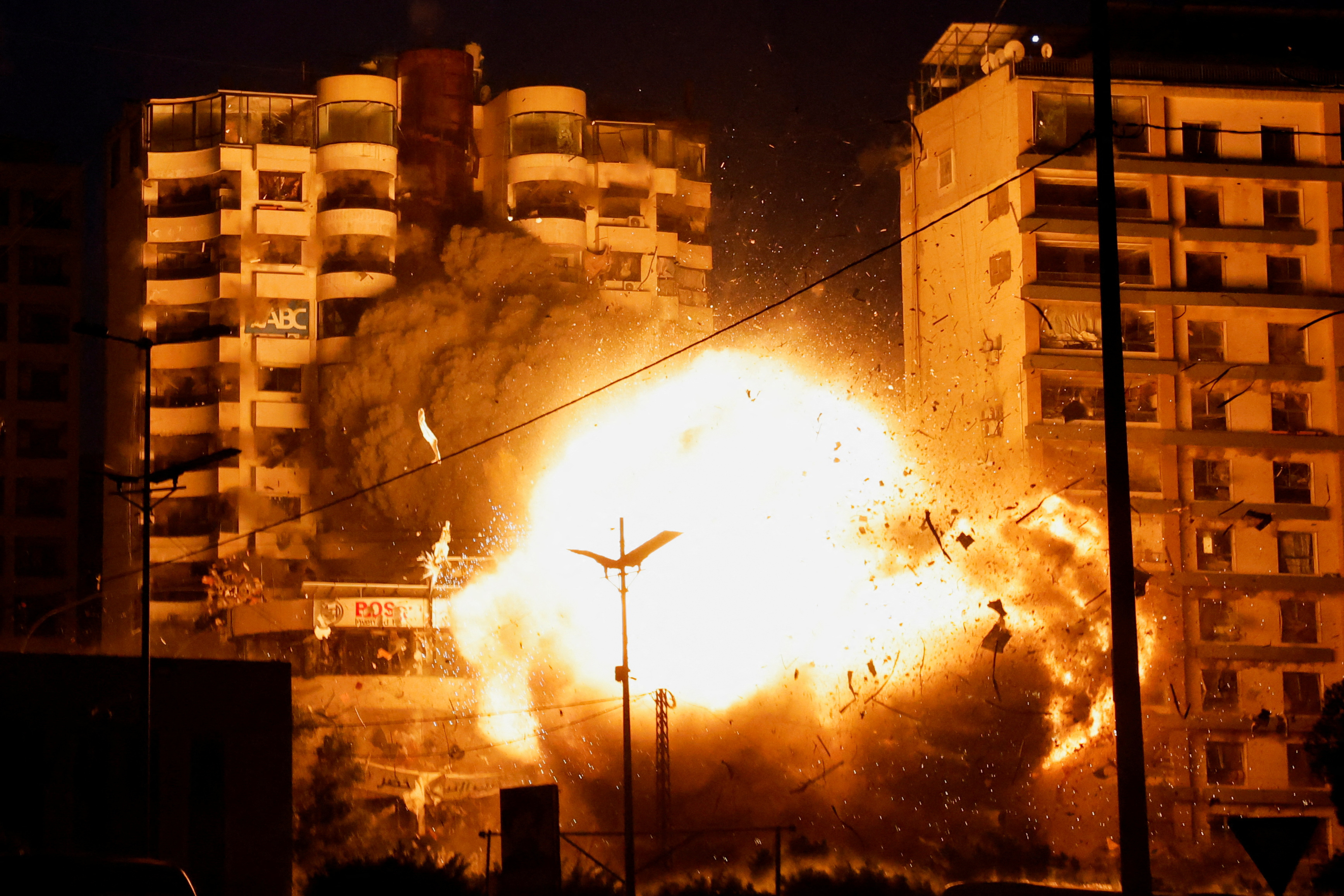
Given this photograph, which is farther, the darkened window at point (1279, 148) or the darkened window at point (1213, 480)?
the darkened window at point (1279, 148)

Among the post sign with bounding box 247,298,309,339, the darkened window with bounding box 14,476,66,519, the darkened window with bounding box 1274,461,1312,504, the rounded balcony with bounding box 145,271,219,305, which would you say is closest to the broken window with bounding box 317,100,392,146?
the post sign with bounding box 247,298,309,339

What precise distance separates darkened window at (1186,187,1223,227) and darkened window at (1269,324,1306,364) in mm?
4269

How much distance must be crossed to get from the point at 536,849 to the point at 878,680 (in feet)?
74.2

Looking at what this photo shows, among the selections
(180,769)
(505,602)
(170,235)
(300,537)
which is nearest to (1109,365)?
(180,769)

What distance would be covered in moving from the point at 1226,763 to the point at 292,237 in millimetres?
43277

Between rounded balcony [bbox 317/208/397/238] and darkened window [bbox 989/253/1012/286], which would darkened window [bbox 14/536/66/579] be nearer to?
rounded balcony [bbox 317/208/397/238]

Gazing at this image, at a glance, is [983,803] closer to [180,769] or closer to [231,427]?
[180,769]

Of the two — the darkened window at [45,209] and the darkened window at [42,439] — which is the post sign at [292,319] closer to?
the darkened window at [42,439]

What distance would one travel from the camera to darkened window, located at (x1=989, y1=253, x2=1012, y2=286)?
45.7 meters

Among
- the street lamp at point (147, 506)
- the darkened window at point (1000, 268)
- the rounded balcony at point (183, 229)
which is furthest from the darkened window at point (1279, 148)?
the rounded balcony at point (183, 229)

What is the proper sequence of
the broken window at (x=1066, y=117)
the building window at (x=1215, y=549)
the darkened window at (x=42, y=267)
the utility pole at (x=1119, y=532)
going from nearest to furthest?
1. the utility pole at (x=1119, y=532)
2. the broken window at (x=1066, y=117)
3. the building window at (x=1215, y=549)
4. the darkened window at (x=42, y=267)

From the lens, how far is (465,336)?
2135 inches

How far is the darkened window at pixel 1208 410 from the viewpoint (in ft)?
155

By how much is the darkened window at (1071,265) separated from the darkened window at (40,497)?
1916 inches
